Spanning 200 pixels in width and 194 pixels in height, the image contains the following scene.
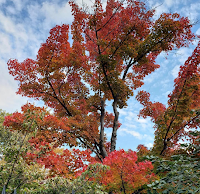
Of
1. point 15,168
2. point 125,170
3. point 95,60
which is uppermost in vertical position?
point 95,60

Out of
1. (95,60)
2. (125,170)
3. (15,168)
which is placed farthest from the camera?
(95,60)

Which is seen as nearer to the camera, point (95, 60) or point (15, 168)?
point (15, 168)

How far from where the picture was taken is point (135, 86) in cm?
972

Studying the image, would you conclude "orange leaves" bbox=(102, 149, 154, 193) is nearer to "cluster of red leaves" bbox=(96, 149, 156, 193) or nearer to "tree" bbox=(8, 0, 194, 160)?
"cluster of red leaves" bbox=(96, 149, 156, 193)

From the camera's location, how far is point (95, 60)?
8547mm

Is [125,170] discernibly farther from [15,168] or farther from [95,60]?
[95,60]

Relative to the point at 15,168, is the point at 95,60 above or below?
above

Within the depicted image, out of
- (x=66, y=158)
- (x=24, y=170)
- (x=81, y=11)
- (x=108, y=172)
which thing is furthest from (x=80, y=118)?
(x=81, y=11)

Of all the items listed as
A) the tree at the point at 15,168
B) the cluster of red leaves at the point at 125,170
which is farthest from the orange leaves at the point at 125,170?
the tree at the point at 15,168

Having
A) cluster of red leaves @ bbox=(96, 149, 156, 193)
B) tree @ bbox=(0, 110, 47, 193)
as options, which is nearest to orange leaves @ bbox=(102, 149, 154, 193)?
cluster of red leaves @ bbox=(96, 149, 156, 193)

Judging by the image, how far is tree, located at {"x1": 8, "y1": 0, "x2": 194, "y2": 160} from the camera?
300 inches

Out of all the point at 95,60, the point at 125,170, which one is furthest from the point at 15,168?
the point at 95,60

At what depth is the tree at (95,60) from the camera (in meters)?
7.62

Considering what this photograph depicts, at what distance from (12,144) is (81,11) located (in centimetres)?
607
